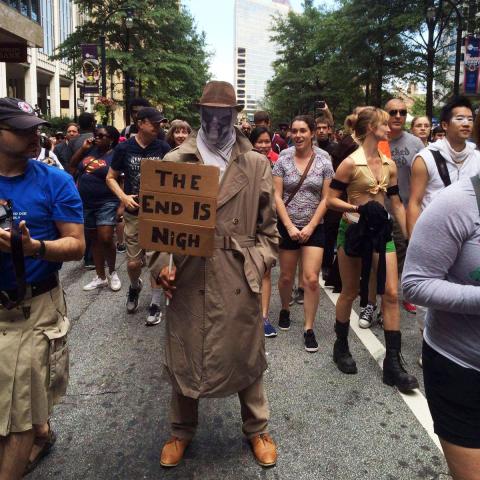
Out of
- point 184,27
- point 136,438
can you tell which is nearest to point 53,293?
point 136,438

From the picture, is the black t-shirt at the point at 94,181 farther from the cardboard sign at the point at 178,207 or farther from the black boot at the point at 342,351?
the cardboard sign at the point at 178,207

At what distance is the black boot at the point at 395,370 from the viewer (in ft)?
12.6

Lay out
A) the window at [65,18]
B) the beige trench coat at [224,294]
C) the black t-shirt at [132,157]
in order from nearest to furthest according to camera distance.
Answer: the beige trench coat at [224,294] → the black t-shirt at [132,157] → the window at [65,18]

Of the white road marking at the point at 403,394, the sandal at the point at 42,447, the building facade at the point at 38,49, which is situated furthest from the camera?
the building facade at the point at 38,49

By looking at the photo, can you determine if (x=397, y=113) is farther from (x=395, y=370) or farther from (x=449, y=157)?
(x=395, y=370)

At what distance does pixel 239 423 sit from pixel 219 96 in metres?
2.04

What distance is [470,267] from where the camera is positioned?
1.83 m

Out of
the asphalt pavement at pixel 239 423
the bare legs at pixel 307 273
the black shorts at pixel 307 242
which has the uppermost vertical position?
the black shorts at pixel 307 242

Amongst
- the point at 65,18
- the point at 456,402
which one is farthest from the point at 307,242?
the point at 65,18

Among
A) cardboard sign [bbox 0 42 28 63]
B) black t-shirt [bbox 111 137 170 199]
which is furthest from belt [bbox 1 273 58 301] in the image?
cardboard sign [bbox 0 42 28 63]

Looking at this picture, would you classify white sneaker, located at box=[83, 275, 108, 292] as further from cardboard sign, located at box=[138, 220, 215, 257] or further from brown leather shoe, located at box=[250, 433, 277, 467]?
cardboard sign, located at box=[138, 220, 215, 257]

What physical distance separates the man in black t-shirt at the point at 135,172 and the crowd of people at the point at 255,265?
0.04 metres

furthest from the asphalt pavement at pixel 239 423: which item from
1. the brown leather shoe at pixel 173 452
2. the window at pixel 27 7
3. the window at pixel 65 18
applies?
the window at pixel 65 18

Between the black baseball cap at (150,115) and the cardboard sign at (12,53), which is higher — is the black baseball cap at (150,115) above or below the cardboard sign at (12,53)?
below
